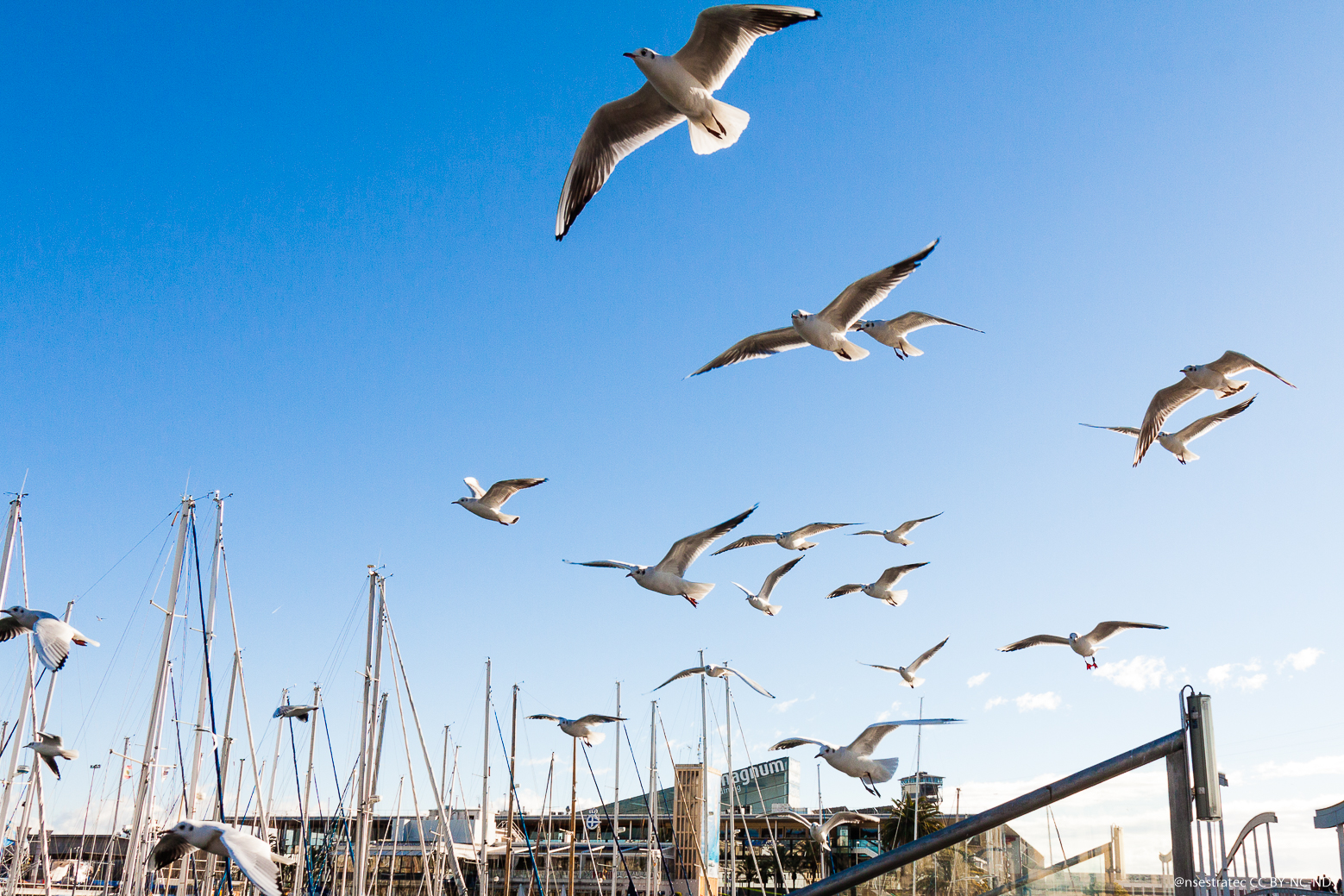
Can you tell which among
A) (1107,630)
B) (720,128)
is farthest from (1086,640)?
(720,128)

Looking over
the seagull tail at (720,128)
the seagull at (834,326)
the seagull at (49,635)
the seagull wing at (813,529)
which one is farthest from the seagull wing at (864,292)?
the seagull at (49,635)

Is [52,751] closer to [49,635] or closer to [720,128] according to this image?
[49,635]

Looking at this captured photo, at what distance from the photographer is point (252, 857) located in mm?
8086

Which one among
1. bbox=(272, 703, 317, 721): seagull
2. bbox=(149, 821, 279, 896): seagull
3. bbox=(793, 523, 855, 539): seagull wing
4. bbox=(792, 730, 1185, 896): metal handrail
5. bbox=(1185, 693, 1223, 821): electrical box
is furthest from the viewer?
bbox=(272, 703, 317, 721): seagull

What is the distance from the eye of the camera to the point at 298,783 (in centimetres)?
2948

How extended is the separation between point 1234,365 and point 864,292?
5134mm

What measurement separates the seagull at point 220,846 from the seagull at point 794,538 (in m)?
8.07

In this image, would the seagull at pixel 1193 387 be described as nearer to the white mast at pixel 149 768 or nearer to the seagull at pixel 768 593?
the seagull at pixel 768 593

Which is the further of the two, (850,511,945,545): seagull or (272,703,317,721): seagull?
(272,703,317,721): seagull

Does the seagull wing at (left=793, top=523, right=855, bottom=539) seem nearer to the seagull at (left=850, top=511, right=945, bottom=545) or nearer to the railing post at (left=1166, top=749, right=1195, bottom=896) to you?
the seagull at (left=850, top=511, right=945, bottom=545)

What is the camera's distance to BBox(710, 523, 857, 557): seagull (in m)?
15.2

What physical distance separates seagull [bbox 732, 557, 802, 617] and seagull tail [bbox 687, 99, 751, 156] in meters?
8.26

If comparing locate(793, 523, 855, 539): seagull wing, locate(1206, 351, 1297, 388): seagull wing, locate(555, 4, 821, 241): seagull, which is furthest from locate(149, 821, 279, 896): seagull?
locate(1206, 351, 1297, 388): seagull wing

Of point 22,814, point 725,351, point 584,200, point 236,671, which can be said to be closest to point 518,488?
point 725,351
